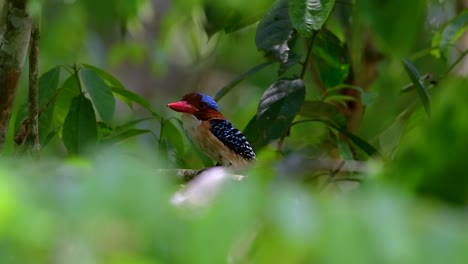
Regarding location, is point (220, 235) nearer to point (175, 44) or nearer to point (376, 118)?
point (376, 118)

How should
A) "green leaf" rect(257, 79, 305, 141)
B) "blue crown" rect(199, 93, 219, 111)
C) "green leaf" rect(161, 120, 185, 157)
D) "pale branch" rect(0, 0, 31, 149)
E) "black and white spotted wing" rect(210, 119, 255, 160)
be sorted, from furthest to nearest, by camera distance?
1. "blue crown" rect(199, 93, 219, 111)
2. "black and white spotted wing" rect(210, 119, 255, 160)
3. "green leaf" rect(161, 120, 185, 157)
4. "green leaf" rect(257, 79, 305, 141)
5. "pale branch" rect(0, 0, 31, 149)

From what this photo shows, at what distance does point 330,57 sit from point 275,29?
0.53 m

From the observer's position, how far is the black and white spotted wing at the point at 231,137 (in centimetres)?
484

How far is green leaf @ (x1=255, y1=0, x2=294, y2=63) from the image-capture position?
3812 mm

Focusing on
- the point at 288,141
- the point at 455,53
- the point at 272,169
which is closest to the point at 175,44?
the point at 455,53

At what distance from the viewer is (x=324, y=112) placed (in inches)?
169

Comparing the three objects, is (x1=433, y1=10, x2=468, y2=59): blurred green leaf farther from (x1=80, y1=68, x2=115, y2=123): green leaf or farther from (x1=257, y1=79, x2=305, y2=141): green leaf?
(x1=80, y1=68, x2=115, y2=123): green leaf

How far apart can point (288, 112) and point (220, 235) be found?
2535 millimetres

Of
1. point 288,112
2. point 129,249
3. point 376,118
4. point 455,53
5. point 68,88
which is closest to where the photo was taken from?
point 129,249

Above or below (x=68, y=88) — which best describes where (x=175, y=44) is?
below

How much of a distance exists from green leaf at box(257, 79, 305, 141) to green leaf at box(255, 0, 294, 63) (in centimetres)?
17

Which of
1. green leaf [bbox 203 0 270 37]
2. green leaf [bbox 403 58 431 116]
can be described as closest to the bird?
green leaf [bbox 203 0 270 37]

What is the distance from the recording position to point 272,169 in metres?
1.62

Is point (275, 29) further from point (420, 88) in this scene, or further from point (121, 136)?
point (121, 136)
